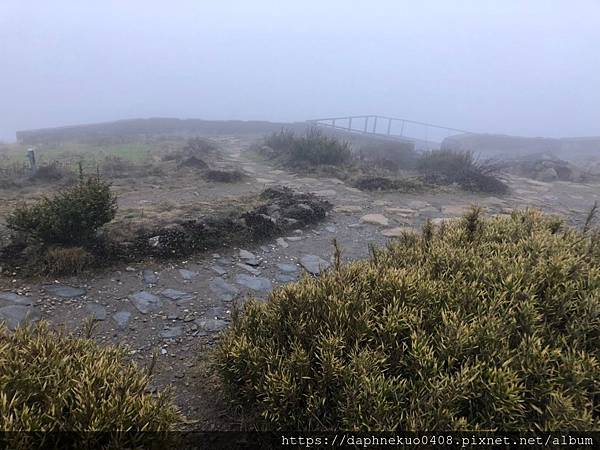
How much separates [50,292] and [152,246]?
54.4 inches

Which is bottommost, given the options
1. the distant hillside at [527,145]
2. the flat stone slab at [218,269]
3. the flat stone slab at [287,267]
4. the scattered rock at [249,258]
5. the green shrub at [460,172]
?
the flat stone slab at [287,267]

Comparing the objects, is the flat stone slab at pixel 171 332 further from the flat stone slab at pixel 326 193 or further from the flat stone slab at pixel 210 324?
the flat stone slab at pixel 326 193

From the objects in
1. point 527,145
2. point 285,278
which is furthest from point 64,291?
point 527,145

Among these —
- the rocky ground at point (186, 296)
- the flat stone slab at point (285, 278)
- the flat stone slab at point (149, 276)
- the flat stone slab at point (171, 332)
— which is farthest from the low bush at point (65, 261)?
the flat stone slab at point (285, 278)

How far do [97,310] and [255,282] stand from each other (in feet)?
6.07

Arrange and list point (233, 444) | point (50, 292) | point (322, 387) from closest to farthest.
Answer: point (322, 387)
point (233, 444)
point (50, 292)

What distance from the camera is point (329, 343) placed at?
2281 millimetres

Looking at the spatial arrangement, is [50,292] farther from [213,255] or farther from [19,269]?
[213,255]

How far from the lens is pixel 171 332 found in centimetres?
367

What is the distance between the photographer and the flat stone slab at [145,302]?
399cm

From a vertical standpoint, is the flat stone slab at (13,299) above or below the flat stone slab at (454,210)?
below

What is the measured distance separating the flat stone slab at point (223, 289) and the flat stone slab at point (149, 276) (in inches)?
27.1

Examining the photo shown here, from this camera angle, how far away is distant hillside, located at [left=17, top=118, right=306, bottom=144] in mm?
24672

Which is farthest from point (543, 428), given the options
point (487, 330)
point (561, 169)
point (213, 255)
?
point (561, 169)
